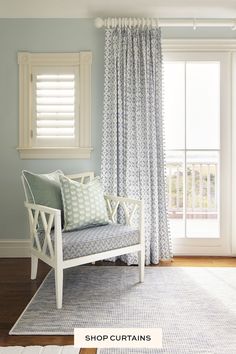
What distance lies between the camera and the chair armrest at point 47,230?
2062mm

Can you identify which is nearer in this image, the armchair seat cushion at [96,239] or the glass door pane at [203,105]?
the armchair seat cushion at [96,239]

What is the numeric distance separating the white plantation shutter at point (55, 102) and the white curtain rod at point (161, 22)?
54cm

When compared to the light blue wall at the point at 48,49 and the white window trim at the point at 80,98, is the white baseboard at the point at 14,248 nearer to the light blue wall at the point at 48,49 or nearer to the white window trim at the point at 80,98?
the light blue wall at the point at 48,49

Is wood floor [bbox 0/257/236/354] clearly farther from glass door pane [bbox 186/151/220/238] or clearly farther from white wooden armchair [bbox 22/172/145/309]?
glass door pane [bbox 186/151/220/238]

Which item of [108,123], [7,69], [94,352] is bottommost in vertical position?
[94,352]

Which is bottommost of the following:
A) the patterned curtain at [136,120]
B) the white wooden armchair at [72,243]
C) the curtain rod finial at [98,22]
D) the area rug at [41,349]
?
the area rug at [41,349]

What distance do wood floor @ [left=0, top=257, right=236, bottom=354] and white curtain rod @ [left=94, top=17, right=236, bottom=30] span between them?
2209mm

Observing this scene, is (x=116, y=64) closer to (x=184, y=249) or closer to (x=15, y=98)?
(x=15, y=98)

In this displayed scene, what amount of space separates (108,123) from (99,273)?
4.43 ft

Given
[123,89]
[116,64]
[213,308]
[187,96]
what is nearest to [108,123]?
[123,89]

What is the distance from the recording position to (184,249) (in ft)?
10.6

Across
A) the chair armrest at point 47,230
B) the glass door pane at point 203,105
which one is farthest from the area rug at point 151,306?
the glass door pane at point 203,105

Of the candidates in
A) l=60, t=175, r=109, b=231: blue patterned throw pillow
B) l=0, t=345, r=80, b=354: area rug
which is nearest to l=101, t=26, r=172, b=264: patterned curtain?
l=60, t=175, r=109, b=231: blue patterned throw pillow

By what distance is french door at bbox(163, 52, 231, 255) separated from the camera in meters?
3.17
